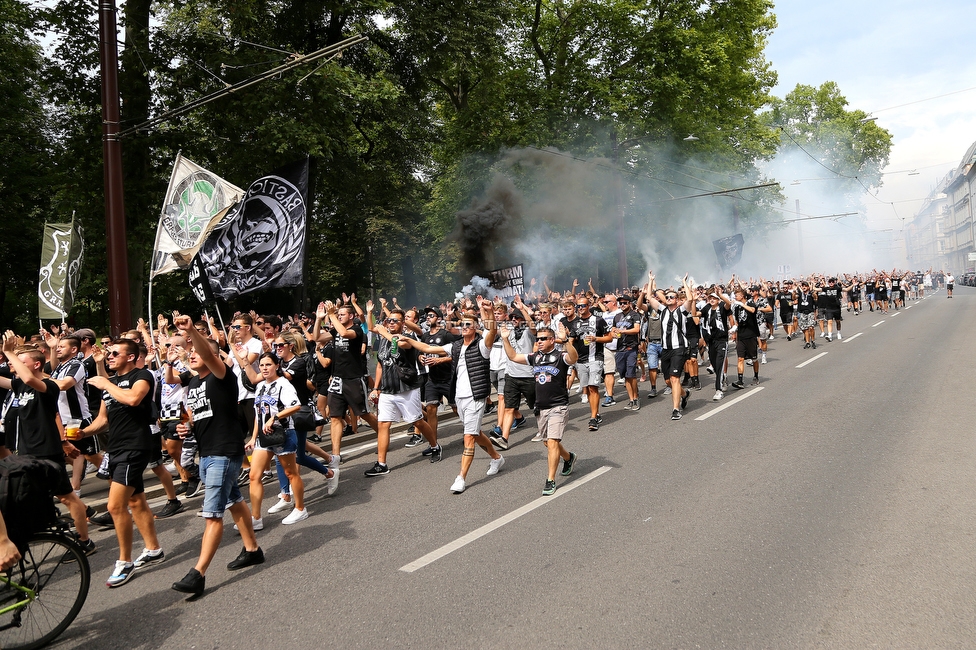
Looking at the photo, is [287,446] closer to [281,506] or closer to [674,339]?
[281,506]

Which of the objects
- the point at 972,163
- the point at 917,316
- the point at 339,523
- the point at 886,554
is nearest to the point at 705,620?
the point at 886,554

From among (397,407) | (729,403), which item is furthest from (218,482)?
(729,403)

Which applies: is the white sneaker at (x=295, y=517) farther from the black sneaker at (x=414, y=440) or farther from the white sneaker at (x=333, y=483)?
the black sneaker at (x=414, y=440)

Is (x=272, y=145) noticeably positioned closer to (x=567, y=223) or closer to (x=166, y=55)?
(x=166, y=55)

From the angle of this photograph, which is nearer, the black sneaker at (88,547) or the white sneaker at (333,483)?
the black sneaker at (88,547)

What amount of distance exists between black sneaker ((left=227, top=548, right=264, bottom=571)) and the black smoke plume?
23982mm

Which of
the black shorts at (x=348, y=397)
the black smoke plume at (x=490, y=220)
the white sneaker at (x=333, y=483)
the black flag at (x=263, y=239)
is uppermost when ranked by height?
the black smoke plume at (x=490, y=220)

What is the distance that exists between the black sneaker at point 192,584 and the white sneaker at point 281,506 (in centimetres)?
186

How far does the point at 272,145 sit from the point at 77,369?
9.16 metres

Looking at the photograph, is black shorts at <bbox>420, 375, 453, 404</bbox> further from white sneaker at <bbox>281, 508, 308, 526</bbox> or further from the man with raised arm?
the man with raised arm

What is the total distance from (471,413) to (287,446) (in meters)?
1.91

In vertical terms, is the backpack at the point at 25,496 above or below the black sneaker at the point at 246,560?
above

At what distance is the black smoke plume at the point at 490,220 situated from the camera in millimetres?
28500

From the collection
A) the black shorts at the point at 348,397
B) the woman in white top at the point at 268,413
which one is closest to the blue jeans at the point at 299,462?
the woman in white top at the point at 268,413
